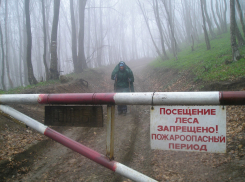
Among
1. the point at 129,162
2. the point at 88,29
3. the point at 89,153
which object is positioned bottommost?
the point at 129,162

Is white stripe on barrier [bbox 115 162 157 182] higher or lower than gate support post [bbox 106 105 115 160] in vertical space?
lower

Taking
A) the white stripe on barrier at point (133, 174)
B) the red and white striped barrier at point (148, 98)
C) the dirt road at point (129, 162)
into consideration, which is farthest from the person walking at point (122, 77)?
the white stripe on barrier at point (133, 174)

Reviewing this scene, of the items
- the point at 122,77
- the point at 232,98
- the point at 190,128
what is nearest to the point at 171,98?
the point at 190,128

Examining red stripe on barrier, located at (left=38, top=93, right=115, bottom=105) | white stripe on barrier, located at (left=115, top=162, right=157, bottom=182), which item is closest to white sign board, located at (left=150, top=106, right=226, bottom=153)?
white stripe on barrier, located at (left=115, top=162, right=157, bottom=182)

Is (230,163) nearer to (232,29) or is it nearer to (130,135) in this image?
(130,135)

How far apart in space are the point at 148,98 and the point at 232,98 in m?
0.68

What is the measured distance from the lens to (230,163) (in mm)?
3066

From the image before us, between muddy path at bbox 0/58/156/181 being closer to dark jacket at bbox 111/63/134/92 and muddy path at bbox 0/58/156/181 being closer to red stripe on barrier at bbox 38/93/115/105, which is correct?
red stripe on barrier at bbox 38/93/115/105

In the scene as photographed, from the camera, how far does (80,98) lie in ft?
6.11

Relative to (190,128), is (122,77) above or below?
above

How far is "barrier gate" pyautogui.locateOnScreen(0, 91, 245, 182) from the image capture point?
1.57m

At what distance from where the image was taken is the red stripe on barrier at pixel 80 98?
1.79 meters

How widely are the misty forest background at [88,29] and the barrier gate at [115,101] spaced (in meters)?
9.24

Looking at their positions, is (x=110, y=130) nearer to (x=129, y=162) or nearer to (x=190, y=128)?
(x=190, y=128)
